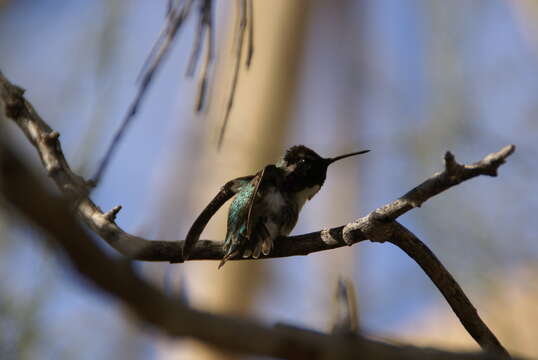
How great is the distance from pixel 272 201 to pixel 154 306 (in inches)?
84.9

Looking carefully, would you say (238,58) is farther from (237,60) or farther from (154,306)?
(154,306)

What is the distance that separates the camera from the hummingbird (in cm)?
262

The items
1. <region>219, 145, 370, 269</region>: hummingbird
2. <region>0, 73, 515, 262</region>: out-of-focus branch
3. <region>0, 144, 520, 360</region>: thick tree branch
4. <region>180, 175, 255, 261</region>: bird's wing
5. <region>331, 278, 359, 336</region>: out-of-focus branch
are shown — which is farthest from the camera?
<region>219, 145, 370, 269</region>: hummingbird

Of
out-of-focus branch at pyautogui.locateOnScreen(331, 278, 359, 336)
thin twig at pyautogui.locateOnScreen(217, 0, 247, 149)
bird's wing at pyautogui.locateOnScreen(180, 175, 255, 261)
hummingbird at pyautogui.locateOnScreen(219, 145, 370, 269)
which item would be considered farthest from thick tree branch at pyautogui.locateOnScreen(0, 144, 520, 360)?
hummingbird at pyautogui.locateOnScreen(219, 145, 370, 269)

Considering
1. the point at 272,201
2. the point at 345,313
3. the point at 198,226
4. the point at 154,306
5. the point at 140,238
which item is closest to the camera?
the point at 154,306

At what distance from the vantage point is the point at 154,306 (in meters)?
0.85

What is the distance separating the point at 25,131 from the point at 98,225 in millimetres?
522

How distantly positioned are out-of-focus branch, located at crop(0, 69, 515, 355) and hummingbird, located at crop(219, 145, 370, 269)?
36cm

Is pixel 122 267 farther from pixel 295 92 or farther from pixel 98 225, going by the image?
pixel 295 92

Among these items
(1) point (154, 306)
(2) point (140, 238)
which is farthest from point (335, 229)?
(1) point (154, 306)

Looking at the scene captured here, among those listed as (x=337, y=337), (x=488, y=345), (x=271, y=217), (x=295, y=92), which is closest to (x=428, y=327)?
(x=295, y=92)

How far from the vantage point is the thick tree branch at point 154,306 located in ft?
2.47

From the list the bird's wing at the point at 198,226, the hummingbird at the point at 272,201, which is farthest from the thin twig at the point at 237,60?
the hummingbird at the point at 272,201

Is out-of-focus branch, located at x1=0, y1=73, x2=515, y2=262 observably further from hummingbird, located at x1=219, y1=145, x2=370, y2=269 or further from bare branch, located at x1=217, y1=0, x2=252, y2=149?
bare branch, located at x1=217, y1=0, x2=252, y2=149
